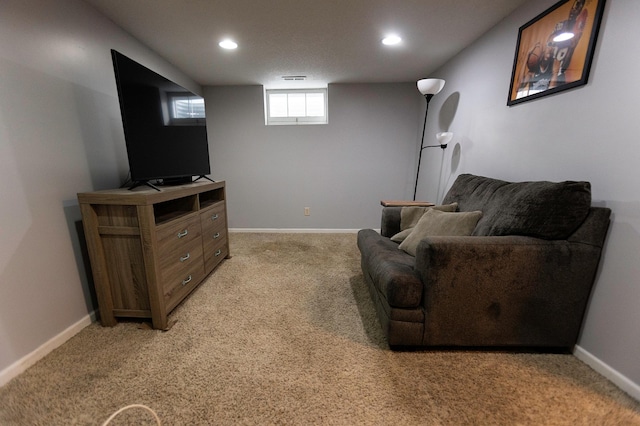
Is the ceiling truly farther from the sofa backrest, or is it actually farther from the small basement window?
the sofa backrest

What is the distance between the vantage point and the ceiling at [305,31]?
176 cm

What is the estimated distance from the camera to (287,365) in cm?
134

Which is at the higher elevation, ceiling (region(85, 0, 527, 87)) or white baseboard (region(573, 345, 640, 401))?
ceiling (region(85, 0, 527, 87))

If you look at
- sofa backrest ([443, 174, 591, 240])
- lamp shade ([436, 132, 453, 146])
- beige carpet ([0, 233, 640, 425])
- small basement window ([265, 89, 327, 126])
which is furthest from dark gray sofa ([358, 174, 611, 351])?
small basement window ([265, 89, 327, 126])

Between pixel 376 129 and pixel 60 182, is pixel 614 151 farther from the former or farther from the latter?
pixel 60 182

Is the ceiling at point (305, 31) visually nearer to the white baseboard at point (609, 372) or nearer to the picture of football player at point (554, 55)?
the picture of football player at point (554, 55)

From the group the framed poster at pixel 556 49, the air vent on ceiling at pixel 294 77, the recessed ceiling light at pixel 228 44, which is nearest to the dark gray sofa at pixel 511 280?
the framed poster at pixel 556 49

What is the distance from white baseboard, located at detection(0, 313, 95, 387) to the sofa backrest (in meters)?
2.63

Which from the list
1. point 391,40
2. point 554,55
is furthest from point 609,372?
point 391,40

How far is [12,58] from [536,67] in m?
3.07

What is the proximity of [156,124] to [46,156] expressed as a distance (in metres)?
0.62

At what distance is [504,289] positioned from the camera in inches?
51.6

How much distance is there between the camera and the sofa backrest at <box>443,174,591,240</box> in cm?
125

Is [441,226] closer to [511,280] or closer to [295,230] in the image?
[511,280]
